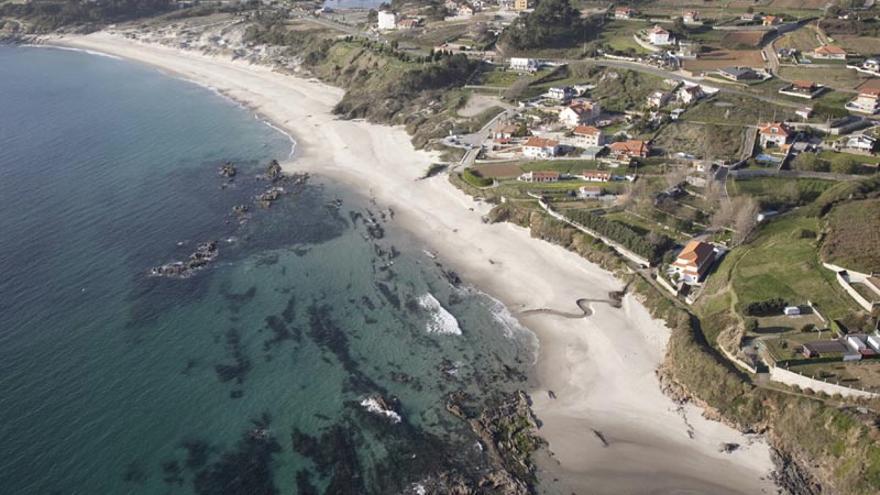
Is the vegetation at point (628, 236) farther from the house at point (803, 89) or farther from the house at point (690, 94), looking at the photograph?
the house at point (803, 89)

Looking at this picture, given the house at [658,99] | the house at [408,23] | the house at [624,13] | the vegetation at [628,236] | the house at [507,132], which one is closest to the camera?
the vegetation at [628,236]

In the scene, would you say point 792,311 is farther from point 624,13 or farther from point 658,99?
point 624,13

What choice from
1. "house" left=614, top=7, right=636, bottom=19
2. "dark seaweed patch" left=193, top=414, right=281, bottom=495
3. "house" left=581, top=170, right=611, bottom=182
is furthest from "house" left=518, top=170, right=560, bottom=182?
"house" left=614, top=7, right=636, bottom=19

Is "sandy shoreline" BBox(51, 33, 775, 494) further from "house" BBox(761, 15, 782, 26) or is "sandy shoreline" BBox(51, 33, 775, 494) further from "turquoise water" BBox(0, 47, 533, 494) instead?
"house" BBox(761, 15, 782, 26)

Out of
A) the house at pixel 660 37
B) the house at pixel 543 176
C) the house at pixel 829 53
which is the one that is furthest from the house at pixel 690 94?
the house at pixel 543 176

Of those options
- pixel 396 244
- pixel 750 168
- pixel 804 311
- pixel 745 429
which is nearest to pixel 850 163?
pixel 750 168

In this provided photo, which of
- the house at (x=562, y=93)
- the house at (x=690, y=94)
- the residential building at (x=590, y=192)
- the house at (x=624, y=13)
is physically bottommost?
the residential building at (x=590, y=192)
